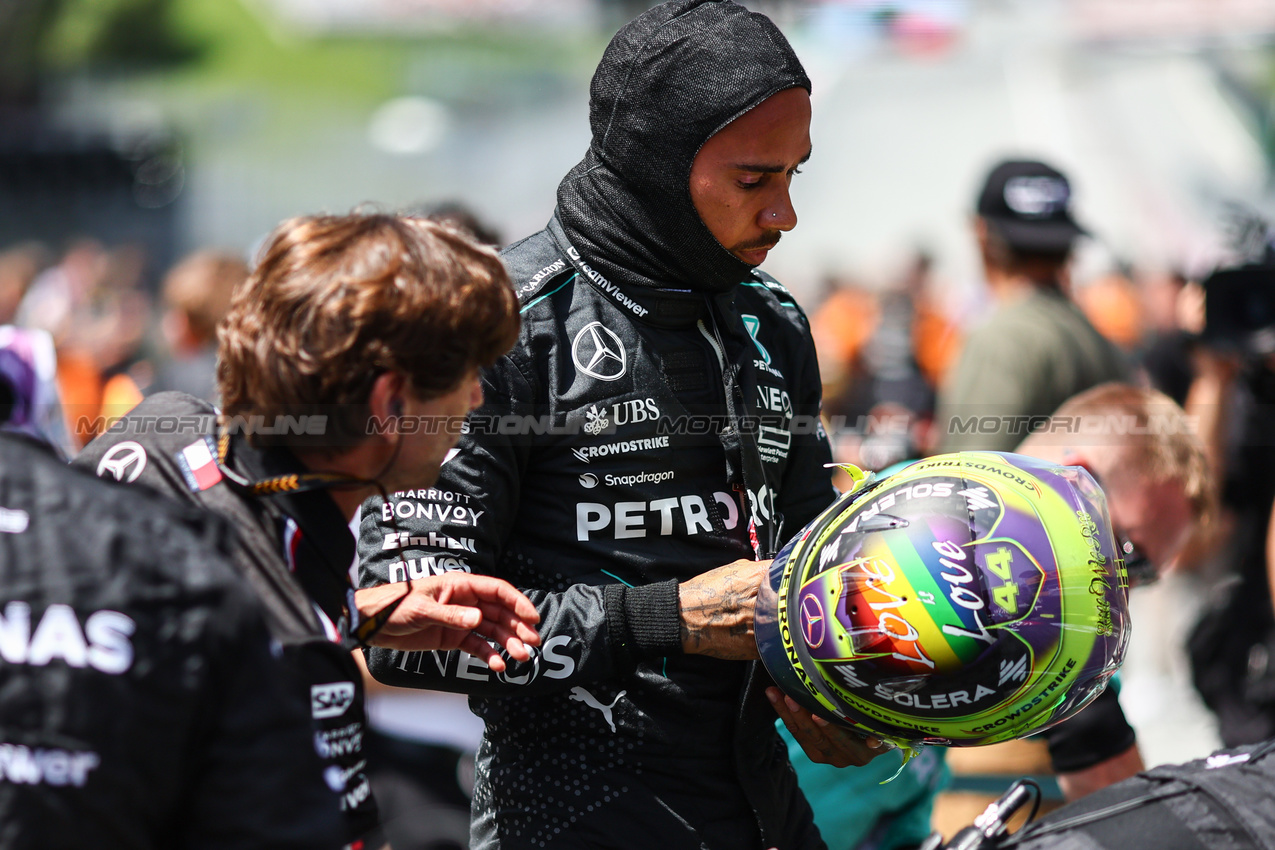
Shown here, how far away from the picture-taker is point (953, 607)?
1.70m

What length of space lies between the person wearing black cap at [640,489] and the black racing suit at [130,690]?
68cm

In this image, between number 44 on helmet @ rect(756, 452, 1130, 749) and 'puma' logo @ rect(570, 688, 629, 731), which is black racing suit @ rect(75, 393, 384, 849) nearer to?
'puma' logo @ rect(570, 688, 629, 731)

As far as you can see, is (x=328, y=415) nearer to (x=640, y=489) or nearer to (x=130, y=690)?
(x=130, y=690)

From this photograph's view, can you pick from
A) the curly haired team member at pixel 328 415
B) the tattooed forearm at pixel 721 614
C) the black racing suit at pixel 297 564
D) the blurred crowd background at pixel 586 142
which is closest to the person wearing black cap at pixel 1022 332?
the blurred crowd background at pixel 586 142

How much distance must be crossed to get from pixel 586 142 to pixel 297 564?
3112 cm

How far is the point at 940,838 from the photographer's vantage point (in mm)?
1976

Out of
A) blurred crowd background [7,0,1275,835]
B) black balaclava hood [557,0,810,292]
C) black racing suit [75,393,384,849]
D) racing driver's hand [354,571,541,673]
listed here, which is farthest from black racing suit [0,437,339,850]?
black balaclava hood [557,0,810,292]

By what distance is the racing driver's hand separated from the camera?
5.64 ft

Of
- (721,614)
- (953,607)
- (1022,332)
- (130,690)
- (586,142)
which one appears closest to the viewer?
(130,690)

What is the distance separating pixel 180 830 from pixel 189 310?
4.18m

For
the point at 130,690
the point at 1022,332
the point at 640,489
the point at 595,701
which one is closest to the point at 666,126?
the point at 640,489

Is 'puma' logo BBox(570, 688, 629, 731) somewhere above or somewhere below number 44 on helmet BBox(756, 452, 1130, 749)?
below

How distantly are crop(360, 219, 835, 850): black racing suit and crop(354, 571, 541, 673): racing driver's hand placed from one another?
6 cm

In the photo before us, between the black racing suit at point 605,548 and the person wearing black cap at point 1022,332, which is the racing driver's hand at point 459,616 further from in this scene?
the person wearing black cap at point 1022,332
